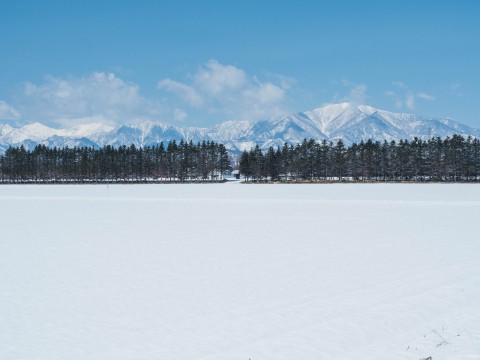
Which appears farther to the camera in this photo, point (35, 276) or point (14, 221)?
point (14, 221)

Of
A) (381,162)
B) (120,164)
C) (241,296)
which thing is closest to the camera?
(241,296)

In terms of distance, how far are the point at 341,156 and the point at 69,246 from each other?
116m

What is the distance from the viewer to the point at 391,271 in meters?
12.6

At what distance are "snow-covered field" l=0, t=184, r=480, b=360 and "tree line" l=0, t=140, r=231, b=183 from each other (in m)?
118

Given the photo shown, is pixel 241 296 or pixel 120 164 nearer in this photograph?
pixel 241 296

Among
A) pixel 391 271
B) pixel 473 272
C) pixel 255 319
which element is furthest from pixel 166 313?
pixel 473 272

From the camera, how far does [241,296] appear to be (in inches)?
407

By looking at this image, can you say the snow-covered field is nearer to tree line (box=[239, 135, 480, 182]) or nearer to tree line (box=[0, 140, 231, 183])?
tree line (box=[239, 135, 480, 182])

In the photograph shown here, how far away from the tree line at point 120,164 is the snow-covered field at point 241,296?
117667 mm

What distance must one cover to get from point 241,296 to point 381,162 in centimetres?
11798

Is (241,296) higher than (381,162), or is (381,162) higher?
(381,162)

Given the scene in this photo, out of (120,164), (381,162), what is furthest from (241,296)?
(120,164)

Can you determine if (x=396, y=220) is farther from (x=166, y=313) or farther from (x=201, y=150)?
(x=201, y=150)

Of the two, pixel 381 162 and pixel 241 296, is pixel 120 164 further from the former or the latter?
pixel 241 296
